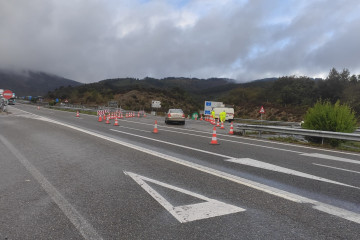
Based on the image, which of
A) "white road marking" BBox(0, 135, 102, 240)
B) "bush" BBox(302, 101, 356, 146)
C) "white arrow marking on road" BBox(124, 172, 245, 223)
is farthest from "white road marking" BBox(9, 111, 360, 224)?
"bush" BBox(302, 101, 356, 146)

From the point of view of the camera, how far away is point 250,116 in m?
52.7

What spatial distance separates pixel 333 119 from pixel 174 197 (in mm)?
11371

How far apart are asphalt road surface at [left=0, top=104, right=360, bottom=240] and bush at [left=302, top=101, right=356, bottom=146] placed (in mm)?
5297

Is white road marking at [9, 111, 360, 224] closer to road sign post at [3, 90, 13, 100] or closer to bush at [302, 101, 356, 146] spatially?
bush at [302, 101, 356, 146]

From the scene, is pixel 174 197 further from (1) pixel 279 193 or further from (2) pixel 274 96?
(2) pixel 274 96

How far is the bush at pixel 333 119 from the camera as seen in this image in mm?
12992

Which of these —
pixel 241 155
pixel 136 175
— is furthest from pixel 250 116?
pixel 136 175

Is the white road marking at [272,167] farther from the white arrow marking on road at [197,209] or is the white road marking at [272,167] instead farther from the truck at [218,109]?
the truck at [218,109]

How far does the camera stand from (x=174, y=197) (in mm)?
4633

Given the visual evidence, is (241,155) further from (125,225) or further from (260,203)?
(125,225)

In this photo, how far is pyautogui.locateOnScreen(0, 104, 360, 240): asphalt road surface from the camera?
3492 mm

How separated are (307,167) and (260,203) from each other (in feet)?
12.1

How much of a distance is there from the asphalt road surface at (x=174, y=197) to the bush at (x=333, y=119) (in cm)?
530

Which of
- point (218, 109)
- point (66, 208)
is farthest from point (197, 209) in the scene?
point (218, 109)
